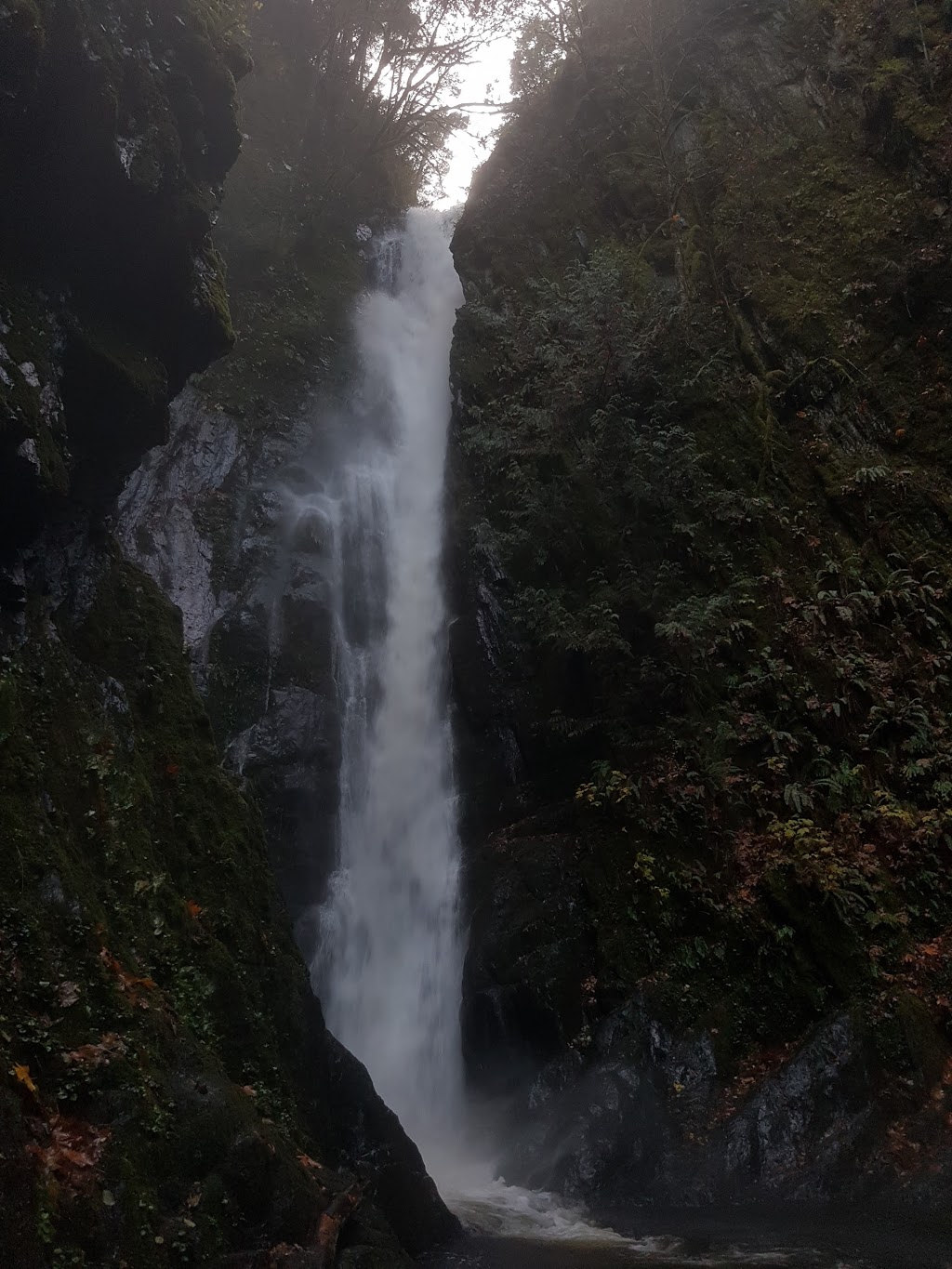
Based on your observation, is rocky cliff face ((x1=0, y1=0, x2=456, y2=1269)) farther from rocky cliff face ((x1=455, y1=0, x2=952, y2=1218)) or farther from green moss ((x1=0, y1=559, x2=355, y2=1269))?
rocky cliff face ((x1=455, y1=0, x2=952, y2=1218))

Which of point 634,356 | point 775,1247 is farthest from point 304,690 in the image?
point 775,1247

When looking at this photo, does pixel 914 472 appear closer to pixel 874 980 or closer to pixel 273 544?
pixel 874 980

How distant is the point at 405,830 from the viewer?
39.3 ft

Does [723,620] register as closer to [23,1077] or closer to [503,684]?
[503,684]

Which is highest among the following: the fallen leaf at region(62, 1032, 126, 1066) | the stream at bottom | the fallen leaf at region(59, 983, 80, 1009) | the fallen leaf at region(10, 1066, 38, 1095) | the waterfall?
the waterfall

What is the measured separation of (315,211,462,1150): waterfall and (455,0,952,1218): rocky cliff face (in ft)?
2.21

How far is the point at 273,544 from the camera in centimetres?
1417

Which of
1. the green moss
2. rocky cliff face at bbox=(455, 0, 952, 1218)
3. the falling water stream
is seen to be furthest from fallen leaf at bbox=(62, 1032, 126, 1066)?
rocky cliff face at bbox=(455, 0, 952, 1218)

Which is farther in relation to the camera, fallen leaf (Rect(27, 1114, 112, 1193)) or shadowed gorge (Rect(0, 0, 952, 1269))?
shadowed gorge (Rect(0, 0, 952, 1269))

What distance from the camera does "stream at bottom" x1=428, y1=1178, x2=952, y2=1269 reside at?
5.41m

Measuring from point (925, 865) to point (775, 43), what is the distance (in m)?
16.5

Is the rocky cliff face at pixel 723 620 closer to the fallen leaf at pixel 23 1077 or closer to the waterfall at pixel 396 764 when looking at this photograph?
the waterfall at pixel 396 764

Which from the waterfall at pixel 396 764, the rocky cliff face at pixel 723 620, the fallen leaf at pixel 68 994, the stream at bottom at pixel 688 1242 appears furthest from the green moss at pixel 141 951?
the rocky cliff face at pixel 723 620

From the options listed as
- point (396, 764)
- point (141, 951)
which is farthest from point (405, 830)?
point (141, 951)
